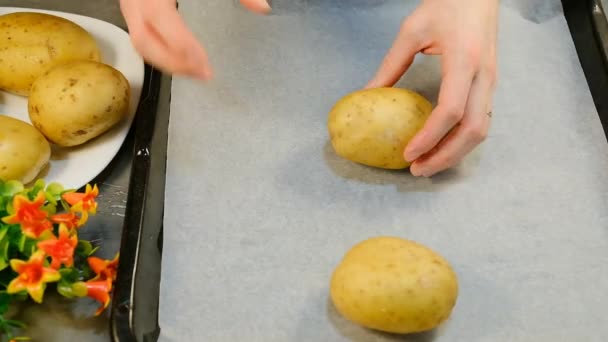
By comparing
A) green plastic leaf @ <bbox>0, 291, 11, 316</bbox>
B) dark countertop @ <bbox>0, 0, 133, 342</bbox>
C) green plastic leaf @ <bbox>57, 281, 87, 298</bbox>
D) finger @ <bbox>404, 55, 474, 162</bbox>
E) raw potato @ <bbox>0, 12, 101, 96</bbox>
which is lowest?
dark countertop @ <bbox>0, 0, 133, 342</bbox>

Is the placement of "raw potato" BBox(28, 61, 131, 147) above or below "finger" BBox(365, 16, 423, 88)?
below

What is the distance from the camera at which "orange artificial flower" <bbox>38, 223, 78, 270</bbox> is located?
0.80 metres

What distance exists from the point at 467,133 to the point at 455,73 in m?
0.08

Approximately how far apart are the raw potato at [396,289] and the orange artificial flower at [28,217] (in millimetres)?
385

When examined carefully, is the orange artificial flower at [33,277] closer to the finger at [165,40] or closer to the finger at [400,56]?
the finger at [165,40]

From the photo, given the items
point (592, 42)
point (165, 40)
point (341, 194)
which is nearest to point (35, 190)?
point (165, 40)

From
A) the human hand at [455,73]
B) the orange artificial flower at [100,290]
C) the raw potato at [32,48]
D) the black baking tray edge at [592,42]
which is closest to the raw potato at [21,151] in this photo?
the raw potato at [32,48]

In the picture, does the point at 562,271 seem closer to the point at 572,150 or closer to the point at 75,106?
the point at 572,150

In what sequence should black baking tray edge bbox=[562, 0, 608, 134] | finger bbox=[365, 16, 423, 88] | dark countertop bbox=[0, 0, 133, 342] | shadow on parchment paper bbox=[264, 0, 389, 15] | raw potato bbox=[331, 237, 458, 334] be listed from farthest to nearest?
1. shadow on parchment paper bbox=[264, 0, 389, 15]
2. black baking tray edge bbox=[562, 0, 608, 134]
3. finger bbox=[365, 16, 423, 88]
4. dark countertop bbox=[0, 0, 133, 342]
5. raw potato bbox=[331, 237, 458, 334]

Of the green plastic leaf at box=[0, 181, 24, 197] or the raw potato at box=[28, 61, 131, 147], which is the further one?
the raw potato at box=[28, 61, 131, 147]

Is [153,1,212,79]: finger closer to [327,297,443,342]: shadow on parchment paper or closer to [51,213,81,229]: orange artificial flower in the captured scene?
[51,213,81,229]: orange artificial flower

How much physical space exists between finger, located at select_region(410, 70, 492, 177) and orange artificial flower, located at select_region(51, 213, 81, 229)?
0.49 m

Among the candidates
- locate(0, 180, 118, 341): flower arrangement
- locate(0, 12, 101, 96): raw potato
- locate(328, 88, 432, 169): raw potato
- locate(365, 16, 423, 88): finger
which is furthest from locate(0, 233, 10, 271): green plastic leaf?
locate(365, 16, 423, 88): finger

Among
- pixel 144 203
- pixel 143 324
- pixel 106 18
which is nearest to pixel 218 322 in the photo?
pixel 143 324
